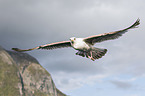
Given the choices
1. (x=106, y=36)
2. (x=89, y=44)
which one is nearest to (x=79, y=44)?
(x=89, y=44)

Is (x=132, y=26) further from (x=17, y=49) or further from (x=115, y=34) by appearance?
(x=17, y=49)

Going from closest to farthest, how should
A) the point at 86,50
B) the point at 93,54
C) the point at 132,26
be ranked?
the point at 132,26 < the point at 86,50 < the point at 93,54

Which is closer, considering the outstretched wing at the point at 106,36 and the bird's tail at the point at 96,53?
the outstretched wing at the point at 106,36

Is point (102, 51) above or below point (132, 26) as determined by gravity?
below

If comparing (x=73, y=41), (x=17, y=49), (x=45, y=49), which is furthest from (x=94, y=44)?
(x=17, y=49)

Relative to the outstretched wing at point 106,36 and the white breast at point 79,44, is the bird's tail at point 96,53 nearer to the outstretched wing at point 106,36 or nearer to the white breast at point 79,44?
the outstretched wing at point 106,36

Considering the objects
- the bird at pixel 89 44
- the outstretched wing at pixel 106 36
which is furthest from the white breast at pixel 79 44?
the outstretched wing at pixel 106 36

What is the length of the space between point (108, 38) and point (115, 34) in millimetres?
746

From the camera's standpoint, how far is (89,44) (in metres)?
17.4

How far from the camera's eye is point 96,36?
16.7m

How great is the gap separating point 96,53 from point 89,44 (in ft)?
4.60

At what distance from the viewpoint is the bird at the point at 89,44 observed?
52.8 ft

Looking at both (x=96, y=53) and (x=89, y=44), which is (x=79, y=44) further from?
(x=96, y=53)

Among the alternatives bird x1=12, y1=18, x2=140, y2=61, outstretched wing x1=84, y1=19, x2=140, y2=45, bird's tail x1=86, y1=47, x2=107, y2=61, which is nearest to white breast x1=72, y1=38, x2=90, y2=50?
bird x1=12, y1=18, x2=140, y2=61
